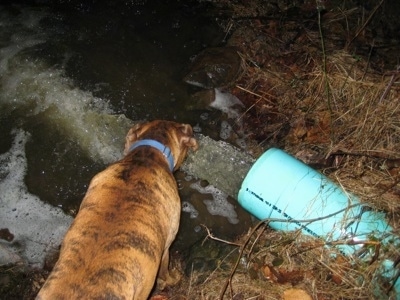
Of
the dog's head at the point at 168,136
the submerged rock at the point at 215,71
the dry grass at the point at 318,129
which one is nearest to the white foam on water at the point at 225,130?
the dry grass at the point at 318,129

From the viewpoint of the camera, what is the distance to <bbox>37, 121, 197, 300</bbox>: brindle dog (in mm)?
2260

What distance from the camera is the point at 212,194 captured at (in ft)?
13.4

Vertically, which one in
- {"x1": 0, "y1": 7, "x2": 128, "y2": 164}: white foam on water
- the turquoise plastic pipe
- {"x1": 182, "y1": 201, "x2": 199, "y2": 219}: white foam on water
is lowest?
{"x1": 182, "y1": 201, "x2": 199, "y2": 219}: white foam on water

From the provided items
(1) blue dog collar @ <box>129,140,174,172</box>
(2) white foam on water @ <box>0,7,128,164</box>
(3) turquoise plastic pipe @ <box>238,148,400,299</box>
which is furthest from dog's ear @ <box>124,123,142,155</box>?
(3) turquoise plastic pipe @ <box>238,148,400,299</box>

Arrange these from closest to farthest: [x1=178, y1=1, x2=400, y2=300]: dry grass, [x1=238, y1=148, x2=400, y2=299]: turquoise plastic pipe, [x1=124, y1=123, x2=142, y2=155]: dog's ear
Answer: [x1=238, y1=148, x2=400, y2=299]: turquoise plastic pipe → [x1=178, y1=1, x2=400, y2=300]: dry grass → [x1=124, y1=123, x2=142, y2=155]: dog's ear

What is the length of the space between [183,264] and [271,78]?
2.54 meters

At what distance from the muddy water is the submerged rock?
0.72 feet

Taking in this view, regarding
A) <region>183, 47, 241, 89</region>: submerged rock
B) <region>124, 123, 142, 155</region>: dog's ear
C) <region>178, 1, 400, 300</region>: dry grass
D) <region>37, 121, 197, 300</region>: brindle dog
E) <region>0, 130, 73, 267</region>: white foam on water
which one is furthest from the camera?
<region>183, 47, 241, 89</region>: submerged rock

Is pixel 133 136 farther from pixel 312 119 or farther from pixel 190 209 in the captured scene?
pixel 312 119

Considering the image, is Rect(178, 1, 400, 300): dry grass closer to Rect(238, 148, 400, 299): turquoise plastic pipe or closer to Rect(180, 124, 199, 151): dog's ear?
Rect(238, 148, 400, 299): turquoise plastic pipe

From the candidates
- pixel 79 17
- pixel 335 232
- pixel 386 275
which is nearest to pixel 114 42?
pixel 79 17

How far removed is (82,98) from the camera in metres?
4.66

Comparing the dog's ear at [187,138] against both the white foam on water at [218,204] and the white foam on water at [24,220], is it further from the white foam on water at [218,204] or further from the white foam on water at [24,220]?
the white foam on water at [24,220]

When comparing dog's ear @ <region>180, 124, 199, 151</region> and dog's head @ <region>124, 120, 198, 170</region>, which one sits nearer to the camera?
dog's head @ <region>124, 120, 198, 170</region>
